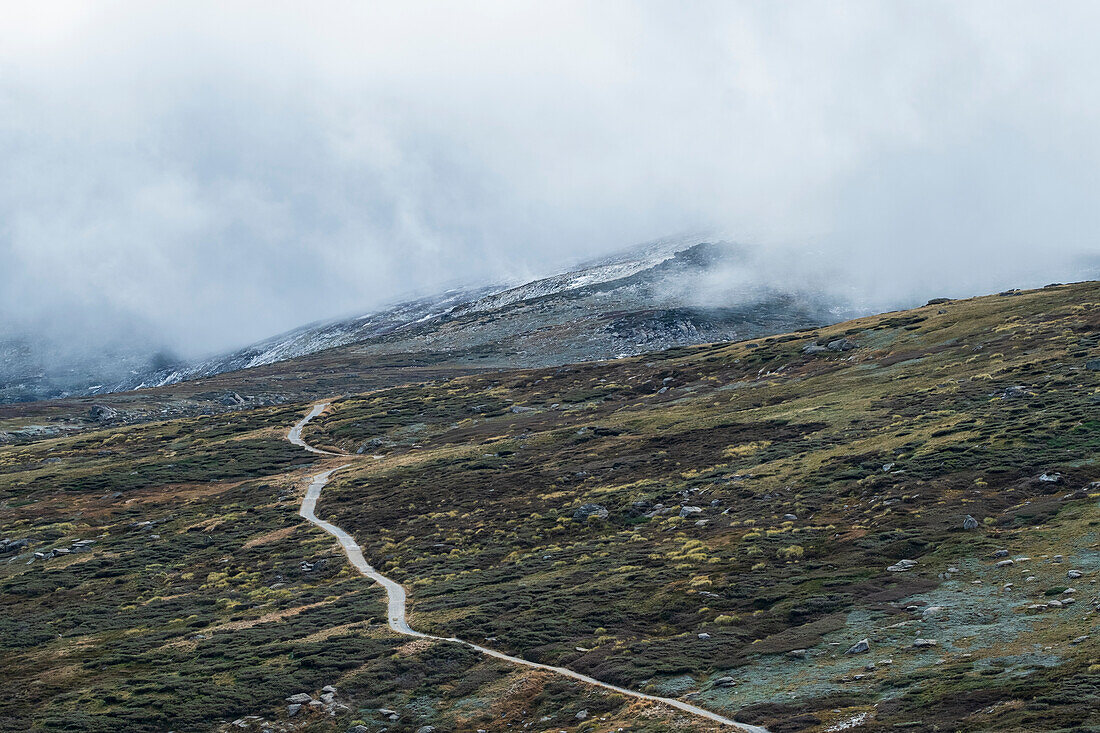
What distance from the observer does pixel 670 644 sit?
43.5m

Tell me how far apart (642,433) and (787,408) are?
16058mm

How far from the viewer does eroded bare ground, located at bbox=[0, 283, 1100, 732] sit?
122 feet

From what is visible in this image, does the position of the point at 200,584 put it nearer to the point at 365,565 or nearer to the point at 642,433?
the point at 365,565

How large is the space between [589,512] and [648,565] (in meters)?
16.5

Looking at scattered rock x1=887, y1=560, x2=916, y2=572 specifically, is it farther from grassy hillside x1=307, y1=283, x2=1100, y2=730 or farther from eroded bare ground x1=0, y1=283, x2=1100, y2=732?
eroded bare ground x1=0, y1=283, x2=1100, y2=732

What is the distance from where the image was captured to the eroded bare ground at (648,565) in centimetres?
3725

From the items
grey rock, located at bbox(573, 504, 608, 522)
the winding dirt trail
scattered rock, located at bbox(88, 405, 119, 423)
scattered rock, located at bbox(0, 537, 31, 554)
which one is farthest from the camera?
scattered rock, located at bbox(88, 405, 119, 423)

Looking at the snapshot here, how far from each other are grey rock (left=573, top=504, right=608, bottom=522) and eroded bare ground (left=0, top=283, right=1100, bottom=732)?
304mm

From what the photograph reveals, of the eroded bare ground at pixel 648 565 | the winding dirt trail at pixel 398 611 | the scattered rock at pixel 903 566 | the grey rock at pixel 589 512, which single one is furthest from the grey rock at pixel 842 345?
the scattered rock at pixel 903 566

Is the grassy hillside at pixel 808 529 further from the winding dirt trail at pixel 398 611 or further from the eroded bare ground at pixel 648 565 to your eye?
the winding dirt trail at pixel 398 611

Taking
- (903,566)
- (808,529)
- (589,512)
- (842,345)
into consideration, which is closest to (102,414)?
(842,345)

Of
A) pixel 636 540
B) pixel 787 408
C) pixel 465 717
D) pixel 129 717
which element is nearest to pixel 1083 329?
pixel 787 408

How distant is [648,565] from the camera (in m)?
57.3

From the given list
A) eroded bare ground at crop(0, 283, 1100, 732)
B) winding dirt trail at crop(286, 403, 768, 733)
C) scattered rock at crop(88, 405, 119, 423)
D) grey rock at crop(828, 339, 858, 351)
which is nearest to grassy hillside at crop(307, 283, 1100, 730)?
eroded bare ground at crop(0, 283, 1100, 732)
